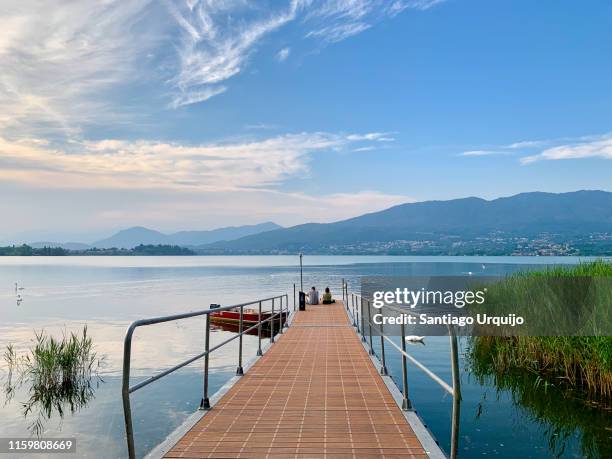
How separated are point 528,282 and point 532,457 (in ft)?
23.6

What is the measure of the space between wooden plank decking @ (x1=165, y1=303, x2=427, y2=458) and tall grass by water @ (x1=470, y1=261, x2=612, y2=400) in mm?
4226

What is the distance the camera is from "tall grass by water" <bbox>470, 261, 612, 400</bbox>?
10.1m

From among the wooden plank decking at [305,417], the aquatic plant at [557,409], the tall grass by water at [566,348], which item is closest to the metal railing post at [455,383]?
the wooden plank decking at [305,417]

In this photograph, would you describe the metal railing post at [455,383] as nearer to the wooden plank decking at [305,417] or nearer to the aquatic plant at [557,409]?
the wooden plank decking at [305,417]

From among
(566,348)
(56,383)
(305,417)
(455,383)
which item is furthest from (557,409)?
(56,383)

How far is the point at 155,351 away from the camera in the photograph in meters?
21.7

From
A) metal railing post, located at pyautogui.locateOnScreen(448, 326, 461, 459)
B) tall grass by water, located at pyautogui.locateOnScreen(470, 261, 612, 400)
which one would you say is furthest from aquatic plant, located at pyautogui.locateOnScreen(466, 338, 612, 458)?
metal railing post, located at pyautogui.locateOnScreen(448, 326, 461, 459)

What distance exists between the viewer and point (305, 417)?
21.2 feet

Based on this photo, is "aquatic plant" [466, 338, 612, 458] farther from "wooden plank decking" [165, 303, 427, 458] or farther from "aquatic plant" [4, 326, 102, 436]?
"aquatic plant" [4, 326, 102, 436]

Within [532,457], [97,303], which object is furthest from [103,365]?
[97,303]

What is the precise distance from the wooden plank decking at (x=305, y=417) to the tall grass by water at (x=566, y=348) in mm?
4226

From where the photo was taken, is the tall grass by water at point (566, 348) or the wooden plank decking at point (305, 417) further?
the tall grass by water at point (566, 348)

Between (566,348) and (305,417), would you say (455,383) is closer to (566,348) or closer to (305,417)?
(305,417)

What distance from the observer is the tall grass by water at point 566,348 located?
1008cm
